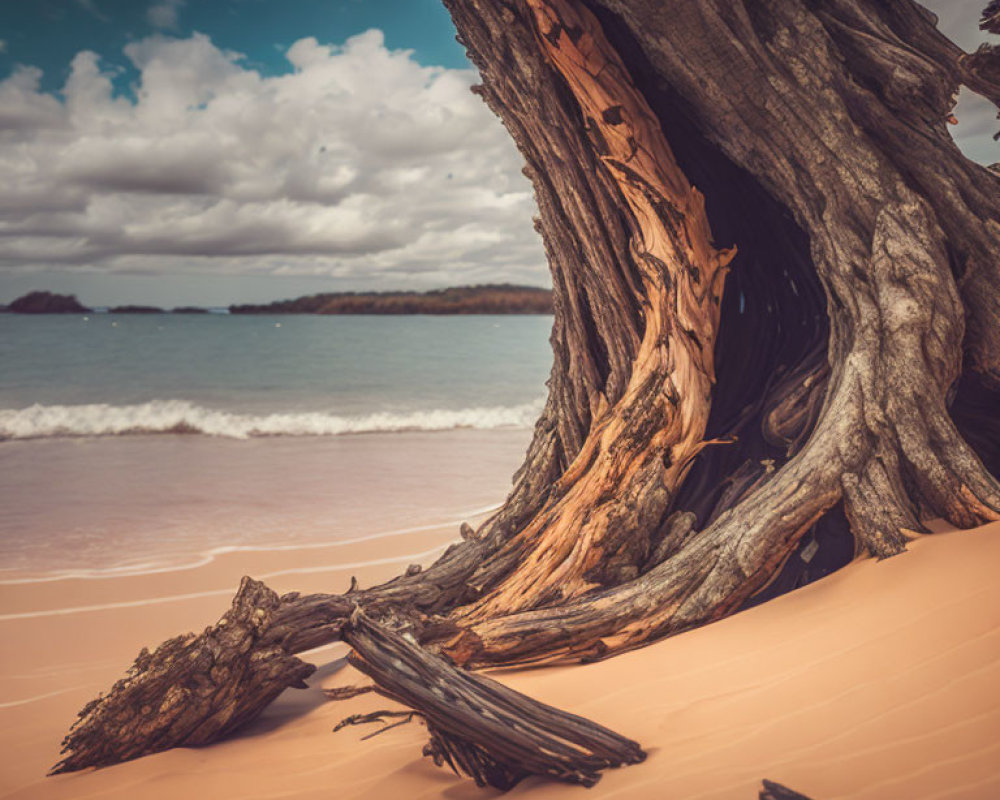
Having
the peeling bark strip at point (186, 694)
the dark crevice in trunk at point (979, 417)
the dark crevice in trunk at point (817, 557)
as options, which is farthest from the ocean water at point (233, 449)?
the dark crevice in trunk at point (979, 417)

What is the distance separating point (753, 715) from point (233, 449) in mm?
11319

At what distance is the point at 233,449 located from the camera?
11844 mm

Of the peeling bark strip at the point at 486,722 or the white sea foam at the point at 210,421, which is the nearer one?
the peeling bark strip at the point at 486,722

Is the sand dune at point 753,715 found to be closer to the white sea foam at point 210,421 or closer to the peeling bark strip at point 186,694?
the peeling bark strip at point 186,694

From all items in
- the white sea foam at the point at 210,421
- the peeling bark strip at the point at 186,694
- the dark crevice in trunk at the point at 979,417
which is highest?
the white sea foam at the point at 210,421

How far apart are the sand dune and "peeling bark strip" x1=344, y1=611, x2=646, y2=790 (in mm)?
63

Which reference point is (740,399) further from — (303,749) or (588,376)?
(303,749)

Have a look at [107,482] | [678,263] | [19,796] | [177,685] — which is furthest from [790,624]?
[107,482]

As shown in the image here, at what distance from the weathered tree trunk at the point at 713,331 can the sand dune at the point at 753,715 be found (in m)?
0.21

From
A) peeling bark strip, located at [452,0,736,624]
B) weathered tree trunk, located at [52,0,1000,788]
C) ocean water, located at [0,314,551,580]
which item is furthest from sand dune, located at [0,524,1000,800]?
ocean water, located at [0,314,551,580]

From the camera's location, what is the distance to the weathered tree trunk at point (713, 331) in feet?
9.07

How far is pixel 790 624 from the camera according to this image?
248 centimetres

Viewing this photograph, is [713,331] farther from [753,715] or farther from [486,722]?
[486,722]

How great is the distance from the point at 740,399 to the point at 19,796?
378 cm
